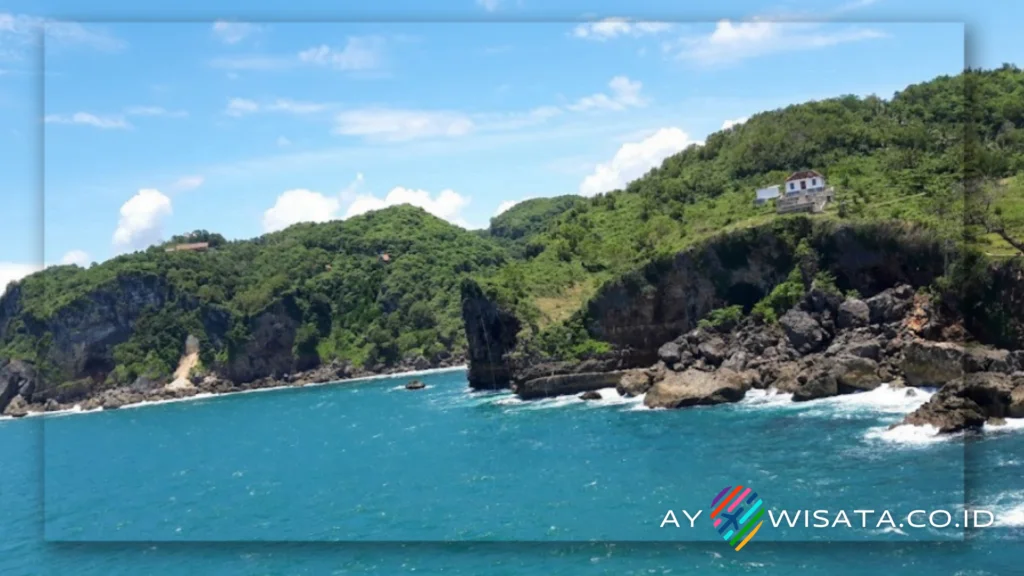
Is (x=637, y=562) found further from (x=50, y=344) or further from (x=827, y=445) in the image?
(x=50, y=344)

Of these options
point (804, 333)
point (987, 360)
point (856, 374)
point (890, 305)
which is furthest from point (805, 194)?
point (987, 360)

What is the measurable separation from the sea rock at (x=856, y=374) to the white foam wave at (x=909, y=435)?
29.0ft

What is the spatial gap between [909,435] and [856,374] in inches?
415

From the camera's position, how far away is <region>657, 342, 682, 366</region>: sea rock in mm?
54125

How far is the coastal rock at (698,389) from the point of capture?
46281 mm

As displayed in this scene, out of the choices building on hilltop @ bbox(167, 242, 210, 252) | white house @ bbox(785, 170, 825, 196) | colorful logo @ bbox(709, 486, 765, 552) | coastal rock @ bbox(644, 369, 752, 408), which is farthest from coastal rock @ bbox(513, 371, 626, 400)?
building on hilltop @ bbox(167, 242, 210, 252)

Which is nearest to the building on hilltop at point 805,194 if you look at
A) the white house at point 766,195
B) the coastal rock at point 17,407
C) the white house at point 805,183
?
the white house at point 805,183

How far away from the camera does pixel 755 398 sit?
4619 centimetres

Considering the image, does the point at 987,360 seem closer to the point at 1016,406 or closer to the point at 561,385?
the point at 1016,406

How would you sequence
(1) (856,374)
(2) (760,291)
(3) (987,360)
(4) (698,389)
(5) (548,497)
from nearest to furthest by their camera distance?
(5) (548,497)
(3) (987,360)
(1) (856,374)
(4) (698,389)
(2) (760,291)

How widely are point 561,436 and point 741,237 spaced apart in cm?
2196

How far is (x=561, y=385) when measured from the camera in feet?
194

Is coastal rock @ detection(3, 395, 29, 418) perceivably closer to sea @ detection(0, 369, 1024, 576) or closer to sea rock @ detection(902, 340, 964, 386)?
sea @ detection(0, 369, 1024, 576)

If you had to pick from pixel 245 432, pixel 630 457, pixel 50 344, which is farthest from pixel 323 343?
pixel 630 457
